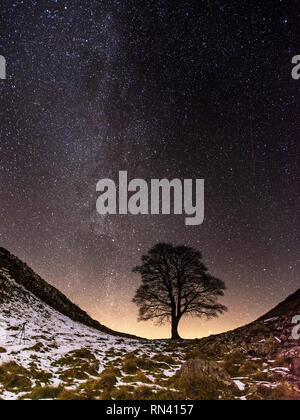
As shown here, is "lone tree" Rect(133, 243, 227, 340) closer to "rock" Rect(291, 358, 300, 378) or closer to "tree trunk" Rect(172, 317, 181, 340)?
"tree trunk" Rect(172, 317, 181, 340)

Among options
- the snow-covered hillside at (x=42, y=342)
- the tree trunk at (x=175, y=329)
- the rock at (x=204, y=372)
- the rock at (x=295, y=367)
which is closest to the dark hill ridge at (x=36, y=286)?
the snow-covered hillside at (x=42, y=342)

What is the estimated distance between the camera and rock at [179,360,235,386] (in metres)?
8.41

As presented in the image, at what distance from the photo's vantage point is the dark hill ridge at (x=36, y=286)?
78.2 ft

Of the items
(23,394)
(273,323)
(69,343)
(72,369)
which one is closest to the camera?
(23,394)

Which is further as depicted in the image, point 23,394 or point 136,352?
point 136,352

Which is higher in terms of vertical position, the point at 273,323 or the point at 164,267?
the point at 164,267

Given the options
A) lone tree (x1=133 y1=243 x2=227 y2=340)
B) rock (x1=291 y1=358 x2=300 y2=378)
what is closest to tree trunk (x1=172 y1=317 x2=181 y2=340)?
lone tree (x1=133 y1=243 x2=227 y2=340)

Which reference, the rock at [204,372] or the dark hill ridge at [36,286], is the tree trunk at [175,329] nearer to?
the dark hill ridge at [36,286]

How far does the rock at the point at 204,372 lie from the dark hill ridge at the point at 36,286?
678 inches

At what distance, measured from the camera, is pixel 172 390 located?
7.92 metres

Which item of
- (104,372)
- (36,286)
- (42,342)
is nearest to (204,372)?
(104,372)
